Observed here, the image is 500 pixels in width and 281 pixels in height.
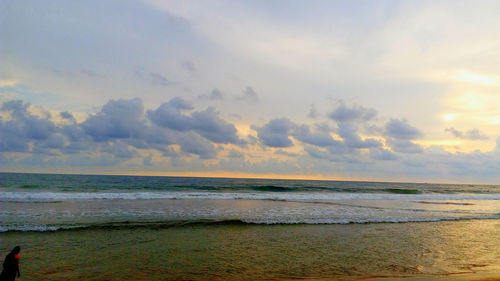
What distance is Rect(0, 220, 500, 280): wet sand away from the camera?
8109 millimetres

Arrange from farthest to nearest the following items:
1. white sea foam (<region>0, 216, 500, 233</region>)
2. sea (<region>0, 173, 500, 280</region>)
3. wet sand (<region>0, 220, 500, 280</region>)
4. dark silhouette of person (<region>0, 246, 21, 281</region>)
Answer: white sea foam (<region>0, 216, 500, 233</region>) → sea (<region>0, 173, 500, 280</region>) → wet sand (<region>0, 220, 500, 280</region>) → dark silhouette of person (<region>0, 246, 21, 281</region>)

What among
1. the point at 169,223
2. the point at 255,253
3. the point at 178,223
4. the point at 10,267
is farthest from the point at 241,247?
the point at 10,267

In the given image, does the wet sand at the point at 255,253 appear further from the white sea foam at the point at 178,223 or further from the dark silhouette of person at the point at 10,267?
the dark silhouette of person at the point at 10,267

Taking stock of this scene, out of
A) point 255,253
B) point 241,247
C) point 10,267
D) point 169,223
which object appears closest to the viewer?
point 10,267

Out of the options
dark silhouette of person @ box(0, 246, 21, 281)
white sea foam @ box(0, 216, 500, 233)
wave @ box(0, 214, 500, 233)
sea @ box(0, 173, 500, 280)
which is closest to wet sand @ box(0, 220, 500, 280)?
sea @ box(0, 173, 500, 280)

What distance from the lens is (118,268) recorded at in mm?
8445

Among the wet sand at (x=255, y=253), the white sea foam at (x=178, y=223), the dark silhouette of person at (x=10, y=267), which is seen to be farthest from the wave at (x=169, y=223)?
the dark silhouette of person at (x=10, y=267)

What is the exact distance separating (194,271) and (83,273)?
9.80 feet

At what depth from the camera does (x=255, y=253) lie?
398 inches

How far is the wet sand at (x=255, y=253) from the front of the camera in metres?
8.11

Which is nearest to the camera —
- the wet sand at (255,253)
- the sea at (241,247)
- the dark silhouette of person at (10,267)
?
the dark silhouette of person at (10,267)

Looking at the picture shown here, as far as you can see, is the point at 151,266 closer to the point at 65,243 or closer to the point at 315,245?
the point at 65,243

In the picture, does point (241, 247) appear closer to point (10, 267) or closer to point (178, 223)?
point (178, 223)

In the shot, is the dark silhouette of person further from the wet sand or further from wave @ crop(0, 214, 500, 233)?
wave @ crop(0, 214, 500, 233)
